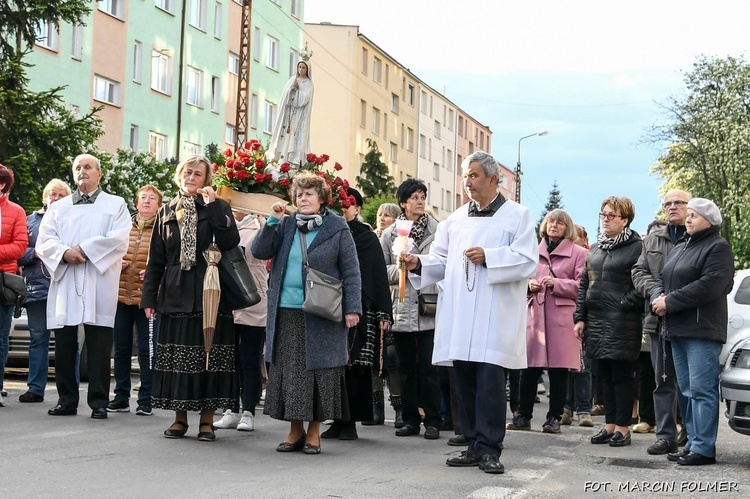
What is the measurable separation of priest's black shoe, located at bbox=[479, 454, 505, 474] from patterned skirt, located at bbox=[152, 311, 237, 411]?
2.30 metres

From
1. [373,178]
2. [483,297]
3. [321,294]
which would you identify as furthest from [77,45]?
[483,297]

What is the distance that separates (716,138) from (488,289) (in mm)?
50999

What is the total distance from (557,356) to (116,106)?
29.8 m

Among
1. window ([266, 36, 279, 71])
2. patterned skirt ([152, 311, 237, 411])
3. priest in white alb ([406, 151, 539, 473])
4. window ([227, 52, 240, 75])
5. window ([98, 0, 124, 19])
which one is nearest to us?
priest in white alb ([406, 151, 539, 473])

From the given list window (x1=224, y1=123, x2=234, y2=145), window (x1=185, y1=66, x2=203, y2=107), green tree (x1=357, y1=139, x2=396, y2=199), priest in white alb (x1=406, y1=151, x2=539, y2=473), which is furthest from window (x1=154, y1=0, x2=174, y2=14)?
priest in white alb (x1=406, y1=151, x2=539, y2=473)

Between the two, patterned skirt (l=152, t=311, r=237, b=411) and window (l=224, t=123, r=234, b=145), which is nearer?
patterned skirt (l=152, t=311, r=237, b=411)

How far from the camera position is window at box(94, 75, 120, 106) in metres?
38.0

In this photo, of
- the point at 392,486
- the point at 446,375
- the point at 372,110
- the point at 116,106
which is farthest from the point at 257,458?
the point at 372,110

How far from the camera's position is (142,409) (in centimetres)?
1120

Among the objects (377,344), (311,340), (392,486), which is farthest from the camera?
(377,344)

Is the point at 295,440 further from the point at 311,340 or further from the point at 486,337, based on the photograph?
the point at 486,337

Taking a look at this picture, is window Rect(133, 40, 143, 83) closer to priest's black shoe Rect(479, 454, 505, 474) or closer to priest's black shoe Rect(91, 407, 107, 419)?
priest's black shoe Rect(91, 407, 107, 419)

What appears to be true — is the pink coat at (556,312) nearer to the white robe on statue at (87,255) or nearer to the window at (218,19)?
the white robe on statue at (87,255)

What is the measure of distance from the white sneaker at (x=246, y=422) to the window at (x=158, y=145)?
1261 inches
